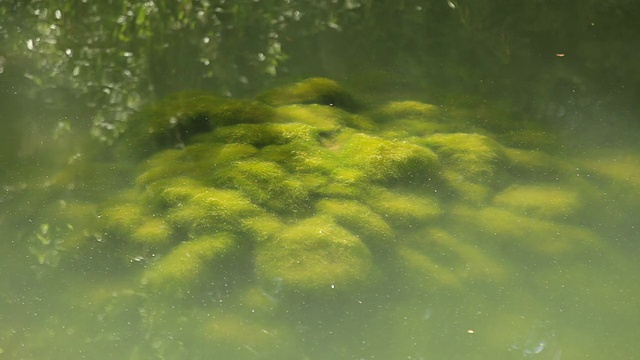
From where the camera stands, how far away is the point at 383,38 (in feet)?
16.2

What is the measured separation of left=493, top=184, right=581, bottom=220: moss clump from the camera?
10.1 ft

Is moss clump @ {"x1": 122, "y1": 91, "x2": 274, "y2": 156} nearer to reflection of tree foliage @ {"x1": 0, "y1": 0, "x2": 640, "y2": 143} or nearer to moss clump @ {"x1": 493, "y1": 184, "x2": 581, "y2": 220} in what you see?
reflection of tree foliage @ {"x1": 0, "y1": 0, "x2": 640, "y2": 143}

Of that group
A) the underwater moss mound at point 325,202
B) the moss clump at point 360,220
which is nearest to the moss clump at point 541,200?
the underwater moss mound at point 325,202

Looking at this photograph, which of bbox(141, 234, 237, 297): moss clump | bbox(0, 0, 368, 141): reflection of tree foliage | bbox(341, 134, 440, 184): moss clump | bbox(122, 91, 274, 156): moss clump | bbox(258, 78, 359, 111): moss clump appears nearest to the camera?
bbox(141, 234, 237, 297): moss clump

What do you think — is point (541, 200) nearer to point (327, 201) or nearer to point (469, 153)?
point (469, 153)

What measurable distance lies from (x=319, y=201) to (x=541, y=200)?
941 mm

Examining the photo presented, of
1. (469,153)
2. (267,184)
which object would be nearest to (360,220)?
(267,184)

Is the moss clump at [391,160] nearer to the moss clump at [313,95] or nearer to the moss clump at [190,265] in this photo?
the moss clump at [313,95]

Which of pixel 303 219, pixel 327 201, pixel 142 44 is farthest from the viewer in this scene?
pixel 142 44

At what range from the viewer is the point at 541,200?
3143mm

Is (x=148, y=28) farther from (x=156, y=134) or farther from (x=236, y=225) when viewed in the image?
(x=236, y=225)

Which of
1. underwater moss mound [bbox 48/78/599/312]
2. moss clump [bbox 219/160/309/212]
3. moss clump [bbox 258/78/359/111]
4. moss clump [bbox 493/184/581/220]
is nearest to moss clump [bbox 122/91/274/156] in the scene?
underwater moss mound [bbox 48/78/599/312]

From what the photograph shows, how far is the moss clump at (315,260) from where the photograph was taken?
2656 mm

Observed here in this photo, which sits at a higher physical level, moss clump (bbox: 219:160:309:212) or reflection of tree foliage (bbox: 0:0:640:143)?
reflection of tree foliage (bbox: 0:0:640:143)
